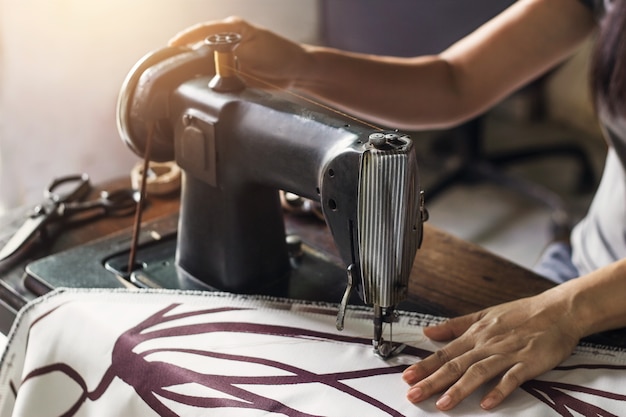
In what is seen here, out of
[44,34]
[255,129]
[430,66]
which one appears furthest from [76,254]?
[44,34]

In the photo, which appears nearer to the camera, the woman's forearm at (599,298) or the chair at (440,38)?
the woman's forearm at (599,298)

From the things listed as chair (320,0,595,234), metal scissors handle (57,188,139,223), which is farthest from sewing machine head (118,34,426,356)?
chair (320,0,595,234)

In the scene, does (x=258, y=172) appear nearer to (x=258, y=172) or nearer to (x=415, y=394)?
(x=258, y=172)

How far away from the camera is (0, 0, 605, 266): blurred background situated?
5.61 ft

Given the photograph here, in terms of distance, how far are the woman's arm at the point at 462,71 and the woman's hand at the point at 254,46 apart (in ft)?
0.35

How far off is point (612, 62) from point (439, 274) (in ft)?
1.37

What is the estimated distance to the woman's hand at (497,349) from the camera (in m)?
0.77

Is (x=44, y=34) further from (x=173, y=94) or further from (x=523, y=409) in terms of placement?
(x=523, y=409)

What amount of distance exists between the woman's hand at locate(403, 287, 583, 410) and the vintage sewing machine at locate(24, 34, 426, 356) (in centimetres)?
6

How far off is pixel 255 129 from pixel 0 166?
1.11 m

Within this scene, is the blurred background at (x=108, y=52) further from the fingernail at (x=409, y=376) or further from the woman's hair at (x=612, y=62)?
the fingernail at (x=409, y=376)

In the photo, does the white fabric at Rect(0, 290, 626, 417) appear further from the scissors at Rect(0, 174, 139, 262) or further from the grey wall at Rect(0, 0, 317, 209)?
the grey wall at Rect(0, 0, 317, 209)

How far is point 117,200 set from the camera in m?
1.20

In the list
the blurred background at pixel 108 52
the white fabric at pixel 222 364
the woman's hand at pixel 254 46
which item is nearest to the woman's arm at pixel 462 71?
the woman's hand at pixel 254 46
